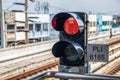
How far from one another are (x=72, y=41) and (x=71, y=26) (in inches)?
8.0

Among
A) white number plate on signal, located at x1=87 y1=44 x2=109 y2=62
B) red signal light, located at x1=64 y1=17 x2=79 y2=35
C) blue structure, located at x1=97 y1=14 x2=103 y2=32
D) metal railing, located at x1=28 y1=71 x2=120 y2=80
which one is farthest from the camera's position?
blue structure, located at x1=97 y1=14 x2=103 y2=32

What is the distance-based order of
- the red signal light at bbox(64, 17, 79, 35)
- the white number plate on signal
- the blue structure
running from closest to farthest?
the red signal light at bbox(64, 17, 79, 35)
the white number plate on signal
the blue structure

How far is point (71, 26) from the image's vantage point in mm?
3551

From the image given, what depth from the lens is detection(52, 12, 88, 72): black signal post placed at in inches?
140

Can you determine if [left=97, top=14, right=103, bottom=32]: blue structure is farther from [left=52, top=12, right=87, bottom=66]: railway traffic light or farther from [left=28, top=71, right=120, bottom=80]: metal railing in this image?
[left=28, top=71, right=120, bottom=80]: metal railing

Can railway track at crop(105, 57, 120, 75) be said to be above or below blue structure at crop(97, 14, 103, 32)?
below

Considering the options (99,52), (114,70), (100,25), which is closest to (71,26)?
(99,52)

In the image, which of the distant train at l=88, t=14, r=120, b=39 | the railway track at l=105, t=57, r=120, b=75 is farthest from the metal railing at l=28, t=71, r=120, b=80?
the distant train at l=88, t=14, r=120, b=39

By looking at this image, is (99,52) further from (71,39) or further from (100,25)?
(100,25)

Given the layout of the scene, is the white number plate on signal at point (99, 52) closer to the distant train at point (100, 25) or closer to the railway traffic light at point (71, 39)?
the railway traffic light at point (71, 39)

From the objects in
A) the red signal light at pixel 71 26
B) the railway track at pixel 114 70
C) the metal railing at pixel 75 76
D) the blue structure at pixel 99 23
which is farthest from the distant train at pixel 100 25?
the metal railing at pixel 75 76

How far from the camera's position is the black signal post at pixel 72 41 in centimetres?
355

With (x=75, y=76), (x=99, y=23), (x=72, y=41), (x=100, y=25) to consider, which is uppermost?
(x=72, y=41)

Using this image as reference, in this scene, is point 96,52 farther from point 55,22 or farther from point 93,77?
point 93,77
